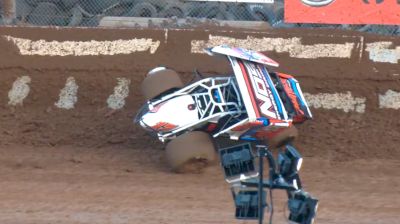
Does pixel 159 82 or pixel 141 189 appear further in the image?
pixel 159 82

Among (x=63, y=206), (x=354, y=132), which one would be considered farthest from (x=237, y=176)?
(x=354, y=132)

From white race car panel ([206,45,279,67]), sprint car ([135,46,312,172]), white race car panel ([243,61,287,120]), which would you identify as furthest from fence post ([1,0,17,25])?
white race car panel ([243,61,287,120])

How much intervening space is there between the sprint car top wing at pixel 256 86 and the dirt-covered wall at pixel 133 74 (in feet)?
3.91

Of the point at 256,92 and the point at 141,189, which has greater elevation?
the point at 256,92

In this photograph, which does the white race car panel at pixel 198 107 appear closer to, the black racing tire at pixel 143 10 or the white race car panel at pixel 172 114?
the white race car panel at pixel 172 114

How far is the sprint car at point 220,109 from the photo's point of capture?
10770 millimetres

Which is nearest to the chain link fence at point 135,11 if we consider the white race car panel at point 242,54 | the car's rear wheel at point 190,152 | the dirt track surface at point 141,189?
the white race car panel at point 242,54

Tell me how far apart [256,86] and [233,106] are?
16.3 inches

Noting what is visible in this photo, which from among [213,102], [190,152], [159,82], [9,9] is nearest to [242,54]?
[213,102]

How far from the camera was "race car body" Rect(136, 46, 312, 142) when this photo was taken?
10.8 m

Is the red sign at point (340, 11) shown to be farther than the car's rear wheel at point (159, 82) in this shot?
Yes

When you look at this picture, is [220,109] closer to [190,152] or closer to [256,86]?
[256,86]

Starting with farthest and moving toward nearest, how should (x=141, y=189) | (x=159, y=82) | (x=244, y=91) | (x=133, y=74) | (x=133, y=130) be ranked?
(x=133, y=74) → (x=133, y=130) → (x=159, y=82) → (x=244, y=91) → (x=141, y=189)

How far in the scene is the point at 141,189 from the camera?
1009cm
